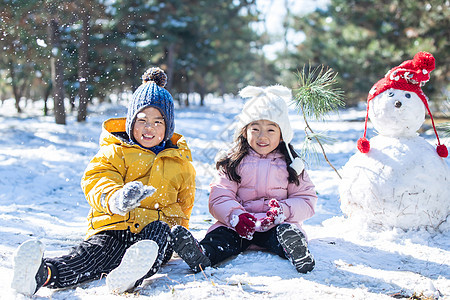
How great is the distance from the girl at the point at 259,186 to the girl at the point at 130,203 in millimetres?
271

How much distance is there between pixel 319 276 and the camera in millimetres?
2369

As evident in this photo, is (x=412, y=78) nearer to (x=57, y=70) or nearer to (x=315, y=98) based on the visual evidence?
(x=315, y=98)

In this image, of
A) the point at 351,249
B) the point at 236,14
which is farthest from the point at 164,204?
the point at 236,14

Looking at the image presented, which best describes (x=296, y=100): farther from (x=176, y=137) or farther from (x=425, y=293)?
(x=425, y=293)

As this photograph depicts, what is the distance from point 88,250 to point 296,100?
224 centimetres

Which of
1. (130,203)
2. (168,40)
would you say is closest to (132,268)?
(130,203)

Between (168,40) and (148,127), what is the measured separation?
13.9 m

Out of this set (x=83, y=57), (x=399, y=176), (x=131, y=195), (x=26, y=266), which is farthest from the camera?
(x=83, y=57)

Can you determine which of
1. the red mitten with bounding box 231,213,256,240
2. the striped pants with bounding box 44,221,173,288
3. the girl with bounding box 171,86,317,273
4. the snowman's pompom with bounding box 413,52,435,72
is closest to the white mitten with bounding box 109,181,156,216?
the striped pants with bounding box 44,221,173,288

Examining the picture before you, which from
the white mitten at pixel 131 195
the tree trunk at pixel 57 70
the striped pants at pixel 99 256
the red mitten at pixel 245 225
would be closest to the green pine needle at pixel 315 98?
the red mitten at pixel 245 225

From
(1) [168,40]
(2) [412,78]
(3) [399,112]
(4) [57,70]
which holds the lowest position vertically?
(3) [399,112]

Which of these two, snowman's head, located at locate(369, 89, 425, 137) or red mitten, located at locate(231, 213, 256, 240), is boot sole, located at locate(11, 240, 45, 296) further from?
snowman's head, located at locate(369, 89, 425, 137)

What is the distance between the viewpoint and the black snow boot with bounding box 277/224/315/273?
240 cm

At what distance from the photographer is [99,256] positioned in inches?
94.7
